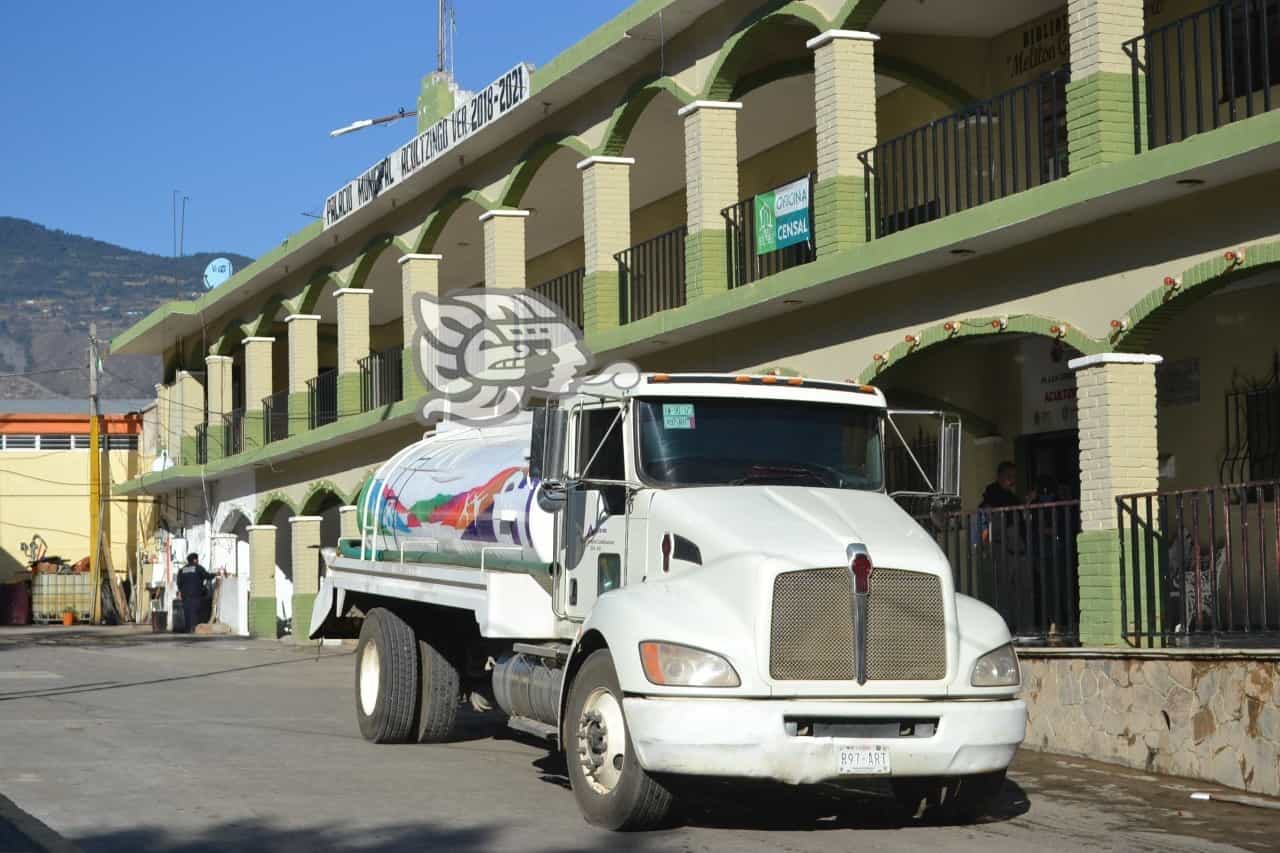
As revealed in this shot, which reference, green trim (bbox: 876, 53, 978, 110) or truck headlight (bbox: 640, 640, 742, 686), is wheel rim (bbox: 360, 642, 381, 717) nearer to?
truck headlight (bbox: 640, 640, 742, 686)

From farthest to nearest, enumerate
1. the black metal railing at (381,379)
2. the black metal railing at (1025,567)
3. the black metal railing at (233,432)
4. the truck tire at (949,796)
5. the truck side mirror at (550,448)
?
the black metal railing at (233,432) → the black metal railing at (381,379) → the black metal railing at (1025,567) → the truck side mirror at (550,448) → the truck tire at (949,796)

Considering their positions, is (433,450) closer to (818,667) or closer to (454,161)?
(818,667)

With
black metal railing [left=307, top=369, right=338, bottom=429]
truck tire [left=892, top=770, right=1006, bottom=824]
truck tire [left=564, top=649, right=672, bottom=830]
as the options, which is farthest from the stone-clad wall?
black metal railing [left=307, top=369, right=338, bottom=429]

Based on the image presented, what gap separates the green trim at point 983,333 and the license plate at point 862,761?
22.2ft

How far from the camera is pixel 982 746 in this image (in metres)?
10.2

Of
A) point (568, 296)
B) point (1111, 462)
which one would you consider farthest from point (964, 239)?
point (568, 296)

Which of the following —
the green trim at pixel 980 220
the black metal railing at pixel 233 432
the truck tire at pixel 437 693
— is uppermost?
the green trim at pixel 980 220

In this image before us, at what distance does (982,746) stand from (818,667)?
1.10 metres

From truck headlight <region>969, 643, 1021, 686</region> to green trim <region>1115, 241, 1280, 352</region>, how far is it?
496cm

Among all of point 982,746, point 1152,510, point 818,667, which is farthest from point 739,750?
point 1152,510

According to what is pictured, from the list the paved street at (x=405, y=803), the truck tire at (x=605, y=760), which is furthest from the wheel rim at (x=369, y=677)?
the truck tire at (x=605, y=760)

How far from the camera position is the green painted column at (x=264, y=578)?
4053cm

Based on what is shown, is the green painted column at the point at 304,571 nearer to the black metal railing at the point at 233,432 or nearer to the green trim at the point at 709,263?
the black metal railing at the point at 233,432

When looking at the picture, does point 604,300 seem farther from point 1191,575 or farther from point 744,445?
point 744,445
